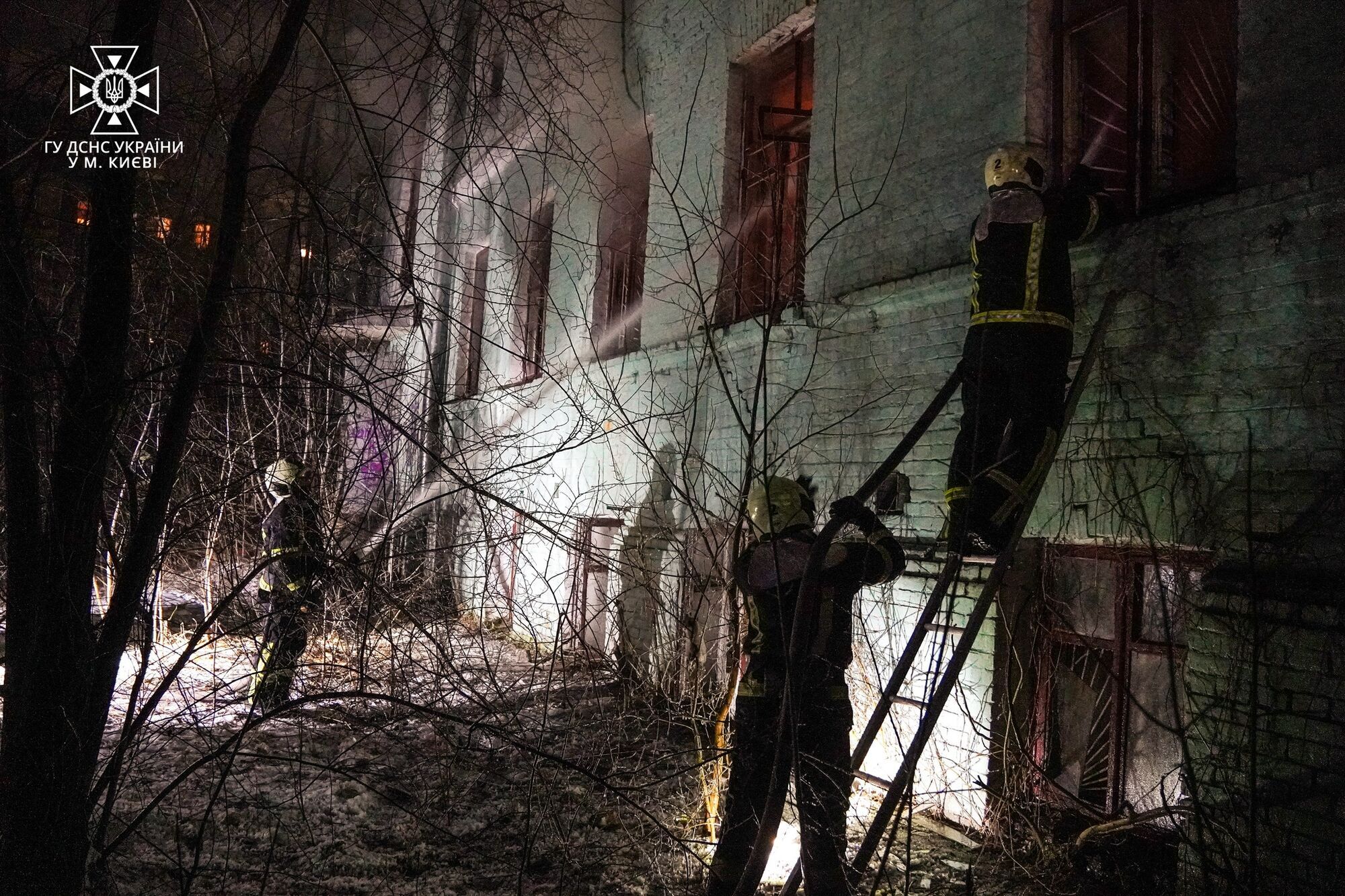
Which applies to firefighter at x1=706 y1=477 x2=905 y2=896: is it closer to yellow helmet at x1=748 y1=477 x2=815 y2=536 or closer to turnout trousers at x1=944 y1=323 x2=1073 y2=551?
yellow helmet at x1=748 y1=477 x2=815 y2=536

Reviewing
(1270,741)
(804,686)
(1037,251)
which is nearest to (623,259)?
(1037,251)

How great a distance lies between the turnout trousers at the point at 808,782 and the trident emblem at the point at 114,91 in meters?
3.53

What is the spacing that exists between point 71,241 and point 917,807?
5.43 meters

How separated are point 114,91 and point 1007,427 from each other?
12.8 ft

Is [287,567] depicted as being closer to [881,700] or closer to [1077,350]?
[881,700]

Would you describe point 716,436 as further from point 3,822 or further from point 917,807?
point 3,822

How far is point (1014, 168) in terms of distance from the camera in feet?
12.8

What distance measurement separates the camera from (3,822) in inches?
105

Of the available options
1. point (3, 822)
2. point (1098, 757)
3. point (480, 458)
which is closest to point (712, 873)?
point (1098, 757)

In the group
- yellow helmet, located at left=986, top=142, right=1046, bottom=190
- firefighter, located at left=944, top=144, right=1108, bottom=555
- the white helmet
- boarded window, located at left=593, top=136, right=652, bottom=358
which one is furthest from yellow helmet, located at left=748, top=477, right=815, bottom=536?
boarded window, located at left=593, top=136, right=652, bottom=358

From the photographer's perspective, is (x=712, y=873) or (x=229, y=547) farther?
(x=229, y=547)

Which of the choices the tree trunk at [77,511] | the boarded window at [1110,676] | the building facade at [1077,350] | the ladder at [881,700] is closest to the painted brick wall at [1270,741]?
the building facade at [1077,350]

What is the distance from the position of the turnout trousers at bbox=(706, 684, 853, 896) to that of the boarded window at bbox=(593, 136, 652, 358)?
5.73m

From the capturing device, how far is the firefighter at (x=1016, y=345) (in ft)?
11.7
